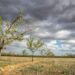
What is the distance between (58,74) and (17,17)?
20486 mm

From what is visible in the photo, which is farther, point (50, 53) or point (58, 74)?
point (50, 53)

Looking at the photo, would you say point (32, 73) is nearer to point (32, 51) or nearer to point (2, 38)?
point (2, 38)

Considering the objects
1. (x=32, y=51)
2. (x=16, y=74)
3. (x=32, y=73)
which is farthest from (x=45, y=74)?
(x=32, y=51)

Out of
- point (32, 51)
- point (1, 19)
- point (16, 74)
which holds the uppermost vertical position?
point (1, 19)

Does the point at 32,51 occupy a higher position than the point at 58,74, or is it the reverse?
the point at 32,51

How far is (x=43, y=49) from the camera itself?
71.5 m

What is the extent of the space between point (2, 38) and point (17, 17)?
16.5ft

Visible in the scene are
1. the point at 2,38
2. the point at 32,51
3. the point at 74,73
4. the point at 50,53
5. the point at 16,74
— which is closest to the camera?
the point at 74,73

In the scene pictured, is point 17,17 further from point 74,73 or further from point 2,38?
point 74,73

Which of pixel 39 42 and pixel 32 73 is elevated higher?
pixel 39 42

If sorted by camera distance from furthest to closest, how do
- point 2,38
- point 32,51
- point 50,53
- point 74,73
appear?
point 50,53, point 32,51, point 2,38, point 74,73

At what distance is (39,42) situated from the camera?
7031 centimetres

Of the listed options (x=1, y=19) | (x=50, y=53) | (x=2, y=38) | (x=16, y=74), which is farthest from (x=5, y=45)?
(x=50, y=53)

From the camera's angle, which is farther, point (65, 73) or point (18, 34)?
point (18, 34)
